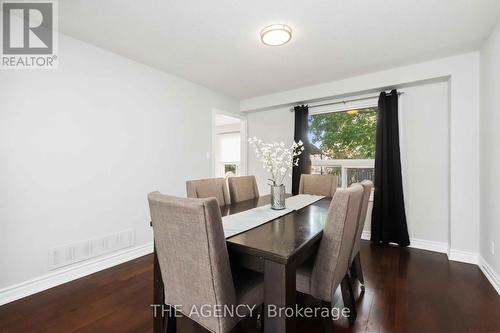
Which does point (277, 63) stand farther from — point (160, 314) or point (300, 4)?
point (160, 314)

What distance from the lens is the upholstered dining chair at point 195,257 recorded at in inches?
38.6

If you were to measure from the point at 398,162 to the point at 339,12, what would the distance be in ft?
6.81

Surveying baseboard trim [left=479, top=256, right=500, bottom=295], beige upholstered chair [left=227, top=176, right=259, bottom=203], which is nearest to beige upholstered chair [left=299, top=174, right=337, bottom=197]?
beige upholstered chair [left=227, top=176, right=259, bottom=203]

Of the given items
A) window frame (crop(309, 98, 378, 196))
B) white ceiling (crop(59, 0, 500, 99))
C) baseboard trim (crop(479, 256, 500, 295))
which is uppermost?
white ceiling (crop(59, 0, 500, 99))

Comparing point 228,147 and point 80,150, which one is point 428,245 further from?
point 228,147

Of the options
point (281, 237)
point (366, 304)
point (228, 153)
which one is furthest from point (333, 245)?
point (228, 153)

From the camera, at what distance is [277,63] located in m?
2.82

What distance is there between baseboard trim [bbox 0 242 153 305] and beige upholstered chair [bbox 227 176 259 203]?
1.39 m

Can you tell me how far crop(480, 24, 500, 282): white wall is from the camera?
205 centimetres

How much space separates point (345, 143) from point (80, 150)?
351 centimetres

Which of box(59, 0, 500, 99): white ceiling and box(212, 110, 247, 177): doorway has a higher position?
box(59, 0, 500, 99): white ceiling

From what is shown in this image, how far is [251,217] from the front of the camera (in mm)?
1731

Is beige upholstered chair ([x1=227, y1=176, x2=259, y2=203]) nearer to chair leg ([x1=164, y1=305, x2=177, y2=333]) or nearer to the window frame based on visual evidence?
chair leg ([x1=164, y1=305, x2=177, y2=333])

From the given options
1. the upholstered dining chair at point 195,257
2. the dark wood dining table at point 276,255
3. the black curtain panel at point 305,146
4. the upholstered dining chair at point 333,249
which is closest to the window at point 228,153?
the black curtain panel at point 305,146
